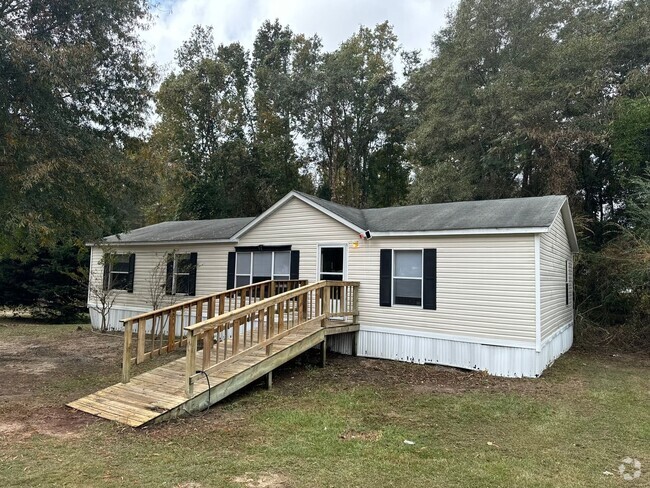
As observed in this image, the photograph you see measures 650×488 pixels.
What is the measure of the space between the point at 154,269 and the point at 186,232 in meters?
1.46

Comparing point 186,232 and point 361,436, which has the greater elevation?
point 186,232

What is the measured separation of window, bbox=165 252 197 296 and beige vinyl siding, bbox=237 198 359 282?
244 cm

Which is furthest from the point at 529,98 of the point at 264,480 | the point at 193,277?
the point at 264,480

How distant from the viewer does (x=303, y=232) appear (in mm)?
10617

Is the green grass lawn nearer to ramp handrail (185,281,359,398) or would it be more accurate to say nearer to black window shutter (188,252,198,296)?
ramp handrail (185,281,359,398)

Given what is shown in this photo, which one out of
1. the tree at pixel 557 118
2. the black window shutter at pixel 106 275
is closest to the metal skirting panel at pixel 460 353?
the tree at pixel 557 118

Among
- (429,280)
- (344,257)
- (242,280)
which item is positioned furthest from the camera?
(242,280)

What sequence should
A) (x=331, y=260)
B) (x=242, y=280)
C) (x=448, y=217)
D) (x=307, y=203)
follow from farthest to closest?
(x=242, y=280) → (x=331, y=260) → (x=307, y=203) → (x=448, y=217)

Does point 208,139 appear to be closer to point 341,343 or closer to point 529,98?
Answer: point 529,98

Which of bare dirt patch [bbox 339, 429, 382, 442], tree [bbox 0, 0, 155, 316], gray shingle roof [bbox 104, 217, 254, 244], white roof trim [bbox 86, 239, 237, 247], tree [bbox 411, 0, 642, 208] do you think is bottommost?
bare dirt patch [bbox 339, 429, 382, 442]

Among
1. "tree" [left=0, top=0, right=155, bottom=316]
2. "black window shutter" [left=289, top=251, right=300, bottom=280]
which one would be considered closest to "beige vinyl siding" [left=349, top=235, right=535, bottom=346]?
"black window shutter" [left=289, top=251, right=300, bottom=280]

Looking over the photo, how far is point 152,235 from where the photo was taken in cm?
1407

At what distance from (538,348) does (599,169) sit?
11800 mm

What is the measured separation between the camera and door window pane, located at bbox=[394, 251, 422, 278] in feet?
30.6
